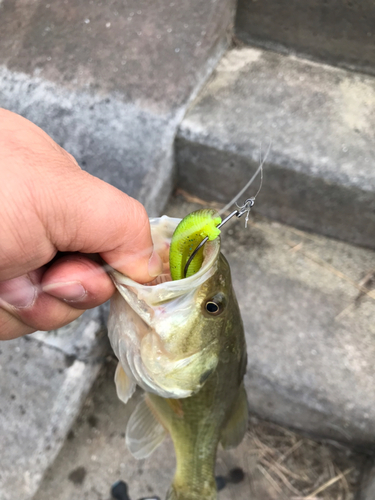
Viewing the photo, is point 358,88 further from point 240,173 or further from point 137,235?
point 137,235

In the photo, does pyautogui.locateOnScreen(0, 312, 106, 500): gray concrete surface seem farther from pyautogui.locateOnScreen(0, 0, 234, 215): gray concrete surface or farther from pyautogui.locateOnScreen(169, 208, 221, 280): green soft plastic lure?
pyautogui.locateOnScreen(169, 208, 221, 280): green soft plastic lure

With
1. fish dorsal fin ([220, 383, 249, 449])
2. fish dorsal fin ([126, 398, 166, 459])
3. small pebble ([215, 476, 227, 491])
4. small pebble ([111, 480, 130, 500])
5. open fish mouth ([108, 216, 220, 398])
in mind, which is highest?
open fish mouth ([108, 216, 220, 398])

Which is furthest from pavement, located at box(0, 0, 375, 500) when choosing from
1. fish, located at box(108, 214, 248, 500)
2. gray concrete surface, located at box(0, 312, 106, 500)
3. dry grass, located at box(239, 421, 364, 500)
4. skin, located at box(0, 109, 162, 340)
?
skin, located at box(0, 109, 162, 340)

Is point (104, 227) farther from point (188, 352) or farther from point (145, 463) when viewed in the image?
point (145, 463)

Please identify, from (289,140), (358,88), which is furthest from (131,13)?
(358,88)

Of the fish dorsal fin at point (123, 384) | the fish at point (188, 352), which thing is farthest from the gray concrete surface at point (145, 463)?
the fish dorsal fin at point (123, 384)

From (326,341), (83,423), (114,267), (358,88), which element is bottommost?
(83,423)
